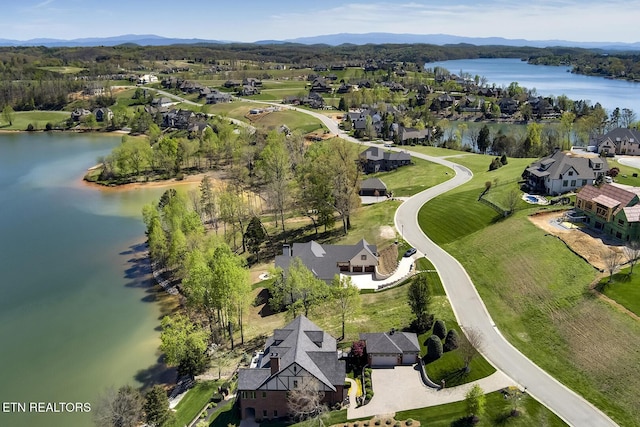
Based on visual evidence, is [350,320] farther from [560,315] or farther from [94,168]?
[94,168]

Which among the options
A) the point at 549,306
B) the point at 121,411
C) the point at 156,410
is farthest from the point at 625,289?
the point at 121,411

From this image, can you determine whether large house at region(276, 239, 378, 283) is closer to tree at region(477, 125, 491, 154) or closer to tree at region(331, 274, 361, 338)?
tree at region(331, 274, 361, 338)

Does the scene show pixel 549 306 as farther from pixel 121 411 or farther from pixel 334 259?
pixel 121 411

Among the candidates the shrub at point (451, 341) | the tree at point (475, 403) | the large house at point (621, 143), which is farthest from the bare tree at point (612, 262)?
the large house at point (621, 143)

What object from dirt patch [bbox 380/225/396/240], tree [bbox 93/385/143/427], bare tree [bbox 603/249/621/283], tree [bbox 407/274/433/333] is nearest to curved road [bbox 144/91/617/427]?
dirt patch [bbox 380/225/396/240]

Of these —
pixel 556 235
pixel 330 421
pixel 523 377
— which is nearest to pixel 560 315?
pixel 523 377
